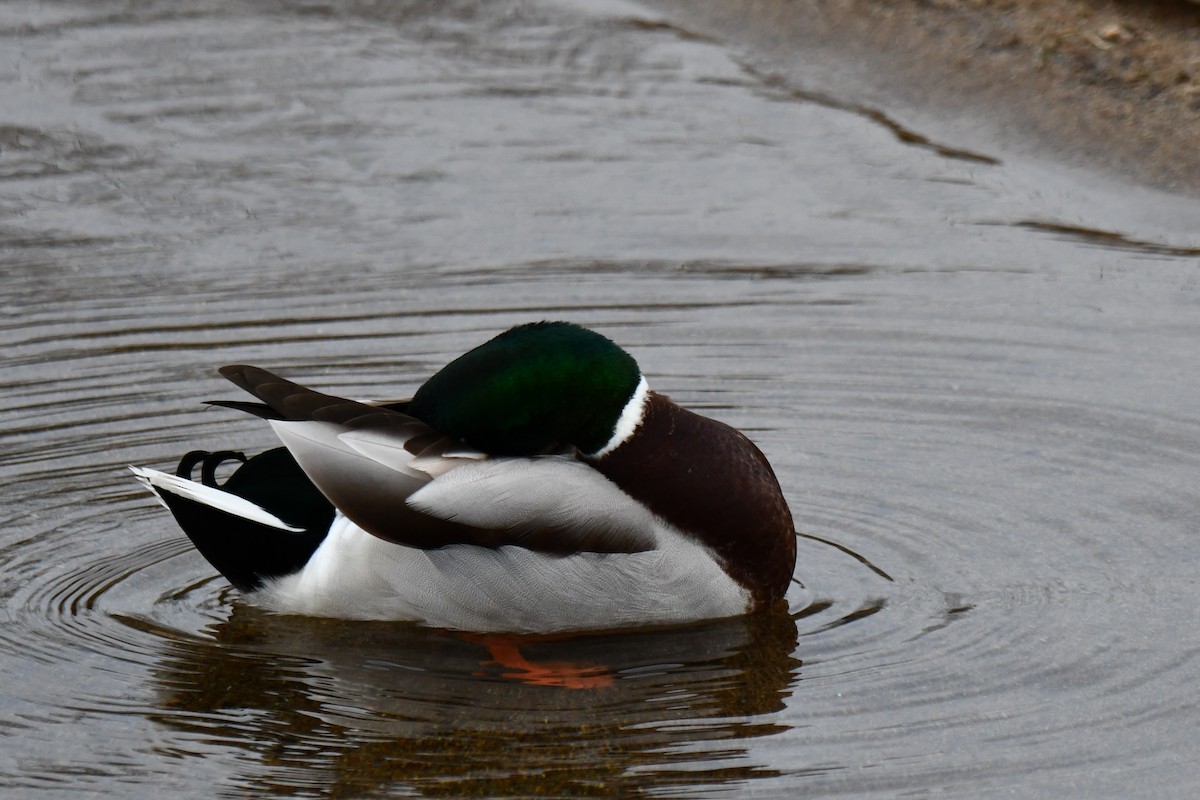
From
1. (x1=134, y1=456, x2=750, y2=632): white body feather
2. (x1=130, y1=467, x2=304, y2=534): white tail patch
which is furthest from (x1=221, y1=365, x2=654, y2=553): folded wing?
(x1=130, y1=467, x2=304, y2=534): white tail patch

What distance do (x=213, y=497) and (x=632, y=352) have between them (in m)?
2.01

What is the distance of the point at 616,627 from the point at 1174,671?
52.5 inches

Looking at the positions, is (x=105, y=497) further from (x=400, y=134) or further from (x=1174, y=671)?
(x=400, y=134)

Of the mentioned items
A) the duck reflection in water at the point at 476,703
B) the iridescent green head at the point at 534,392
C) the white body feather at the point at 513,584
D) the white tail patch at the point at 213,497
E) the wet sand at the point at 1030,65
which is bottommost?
the duck reflection in water at the point at 476,703

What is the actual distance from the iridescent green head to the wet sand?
157 inches

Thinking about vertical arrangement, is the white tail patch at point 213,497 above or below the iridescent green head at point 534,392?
below

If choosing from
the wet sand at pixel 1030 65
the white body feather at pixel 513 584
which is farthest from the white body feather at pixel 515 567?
the wet sand at pixel 1030 65

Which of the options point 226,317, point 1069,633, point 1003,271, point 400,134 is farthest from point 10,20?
point 1069,633

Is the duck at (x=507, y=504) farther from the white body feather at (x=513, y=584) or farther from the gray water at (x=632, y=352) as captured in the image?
the gray water at (x=632, y=352)

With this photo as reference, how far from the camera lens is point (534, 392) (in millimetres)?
4598

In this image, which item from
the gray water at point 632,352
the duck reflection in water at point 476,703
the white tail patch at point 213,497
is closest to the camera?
the duck reflection in water at point 476,703

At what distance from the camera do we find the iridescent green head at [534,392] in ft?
15.1

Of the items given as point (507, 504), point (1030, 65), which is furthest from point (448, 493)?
point (1030, 65)

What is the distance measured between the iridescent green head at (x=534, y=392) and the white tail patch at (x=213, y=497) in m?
0.45
